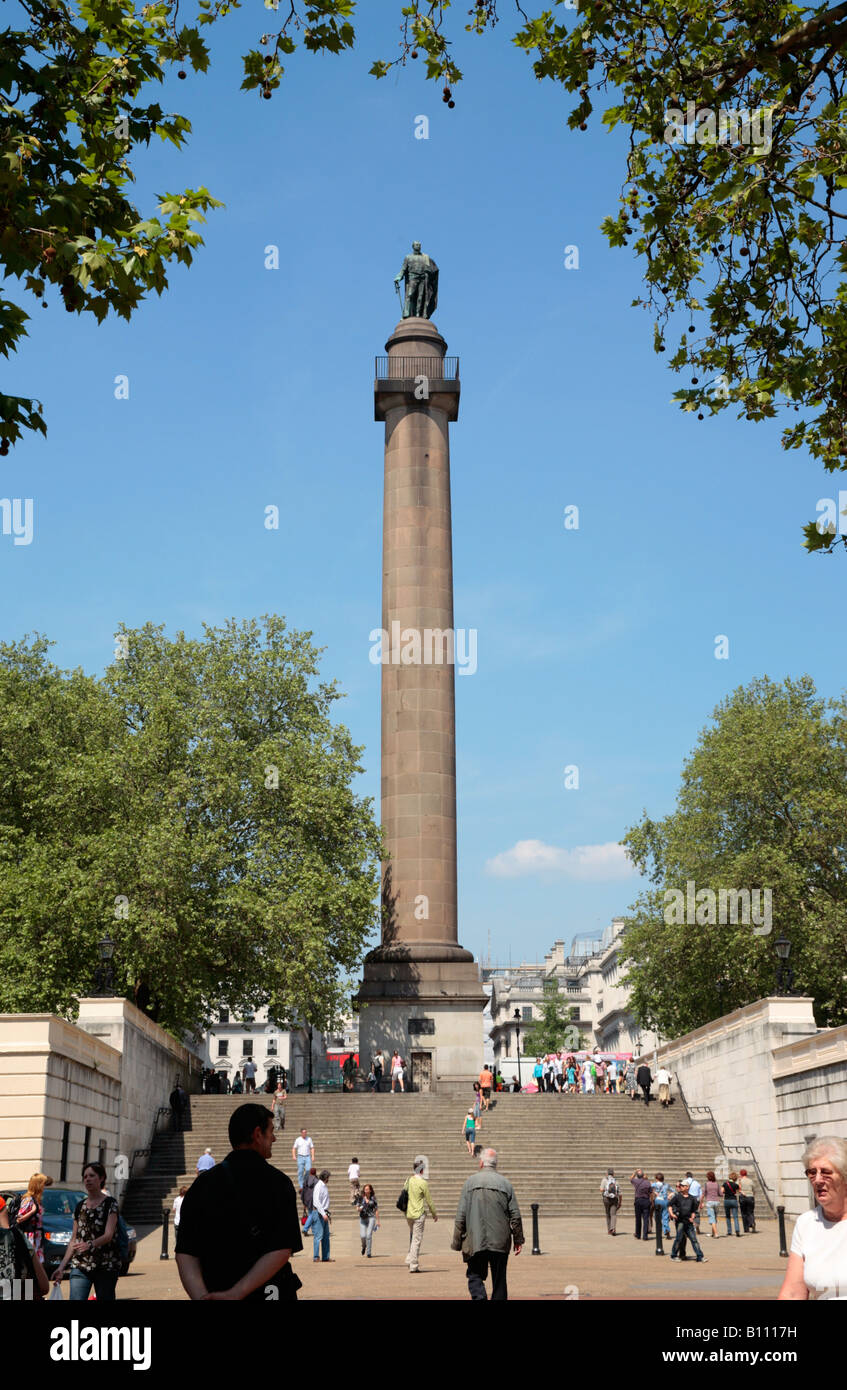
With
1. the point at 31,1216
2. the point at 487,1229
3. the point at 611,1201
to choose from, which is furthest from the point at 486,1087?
the point at 487,1229

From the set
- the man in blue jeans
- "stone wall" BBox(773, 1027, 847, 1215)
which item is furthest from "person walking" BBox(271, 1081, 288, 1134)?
the man in blue jeans

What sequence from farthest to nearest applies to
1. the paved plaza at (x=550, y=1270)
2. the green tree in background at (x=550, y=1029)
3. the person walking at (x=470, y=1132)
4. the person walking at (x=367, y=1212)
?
the green tree in background at (x=550, y=1029)
the person walking at (x=470, y=1132)
the person walking at (x=367, y=1212)
the paved plaza at (x=550, y=1270)

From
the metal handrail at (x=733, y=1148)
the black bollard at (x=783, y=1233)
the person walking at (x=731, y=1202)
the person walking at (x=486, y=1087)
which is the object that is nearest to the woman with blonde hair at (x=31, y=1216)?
the black bollard at (x=783, y=1233)

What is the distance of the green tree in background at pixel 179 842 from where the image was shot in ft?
132

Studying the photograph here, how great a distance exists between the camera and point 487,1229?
37.2 ft

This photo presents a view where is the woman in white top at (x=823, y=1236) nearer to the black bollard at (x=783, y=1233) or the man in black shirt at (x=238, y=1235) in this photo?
the man in black shirt at (x=238, y=1235)

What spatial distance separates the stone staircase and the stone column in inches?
224

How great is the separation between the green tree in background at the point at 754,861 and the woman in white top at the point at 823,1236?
141 ft

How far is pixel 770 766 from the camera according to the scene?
49.6 m

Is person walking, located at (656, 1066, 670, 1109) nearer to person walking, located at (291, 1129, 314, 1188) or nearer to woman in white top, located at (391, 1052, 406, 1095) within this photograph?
woman in white top, located at (391, 1052, 406, 1095)

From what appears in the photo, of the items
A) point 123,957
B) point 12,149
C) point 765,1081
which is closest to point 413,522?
point 123,957

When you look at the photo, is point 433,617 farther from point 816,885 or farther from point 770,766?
point 816,885

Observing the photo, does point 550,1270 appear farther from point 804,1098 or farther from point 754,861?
point 754,861
